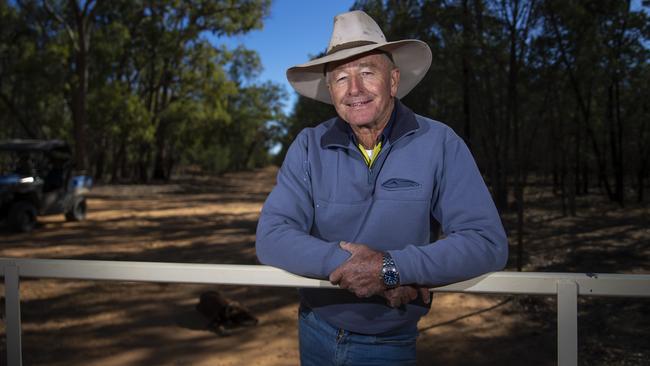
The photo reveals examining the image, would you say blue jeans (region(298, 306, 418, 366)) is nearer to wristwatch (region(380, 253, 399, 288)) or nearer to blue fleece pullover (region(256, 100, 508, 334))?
blue fleece pullover (region(256, 100, 508, 334))

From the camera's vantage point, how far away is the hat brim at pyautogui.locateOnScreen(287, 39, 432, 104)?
1.61 meters

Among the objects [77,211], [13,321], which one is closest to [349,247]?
[13,321]

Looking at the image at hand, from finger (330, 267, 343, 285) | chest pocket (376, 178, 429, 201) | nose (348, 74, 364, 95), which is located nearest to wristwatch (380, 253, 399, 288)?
finger (330, 267, 343, 285)

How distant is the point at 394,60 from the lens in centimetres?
180

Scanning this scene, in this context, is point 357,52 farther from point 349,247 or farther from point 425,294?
point 425,294

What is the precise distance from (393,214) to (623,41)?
50.7 feet

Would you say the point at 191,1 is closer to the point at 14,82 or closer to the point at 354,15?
the point at 14,82

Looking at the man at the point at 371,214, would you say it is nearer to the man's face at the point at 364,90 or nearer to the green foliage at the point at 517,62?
the man's face at the point at 364,90

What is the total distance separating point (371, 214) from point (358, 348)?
40 centimetres

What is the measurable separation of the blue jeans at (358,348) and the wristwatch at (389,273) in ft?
0.95

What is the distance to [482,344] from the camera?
5422 mm

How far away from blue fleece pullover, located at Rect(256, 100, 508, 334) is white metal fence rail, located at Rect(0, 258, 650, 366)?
0.17ft

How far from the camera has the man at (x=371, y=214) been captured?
1374 millimetres

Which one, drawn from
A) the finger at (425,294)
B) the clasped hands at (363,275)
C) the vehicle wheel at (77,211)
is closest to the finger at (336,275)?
the clasped hands at (363,275)
